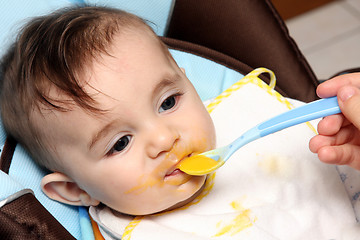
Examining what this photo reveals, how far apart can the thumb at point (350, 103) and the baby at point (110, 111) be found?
0.22 m

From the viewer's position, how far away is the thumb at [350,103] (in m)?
0.65

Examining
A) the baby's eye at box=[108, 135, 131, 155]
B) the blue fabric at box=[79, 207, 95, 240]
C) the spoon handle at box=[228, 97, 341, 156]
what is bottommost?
the blue fabric at box=[79, 207, 95, 240]

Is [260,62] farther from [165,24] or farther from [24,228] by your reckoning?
[24,228]

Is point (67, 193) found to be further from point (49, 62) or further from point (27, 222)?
point (49, 62)

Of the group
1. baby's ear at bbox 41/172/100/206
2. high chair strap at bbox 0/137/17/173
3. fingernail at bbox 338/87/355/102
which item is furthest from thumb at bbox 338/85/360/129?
high chair strap at bbox 0/137/17/173

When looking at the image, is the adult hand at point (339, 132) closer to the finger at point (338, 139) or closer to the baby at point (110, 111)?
the finger at point (338, 139)

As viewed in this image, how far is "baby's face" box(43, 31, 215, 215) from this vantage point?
0.70 meters

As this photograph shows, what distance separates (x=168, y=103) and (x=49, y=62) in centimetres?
20

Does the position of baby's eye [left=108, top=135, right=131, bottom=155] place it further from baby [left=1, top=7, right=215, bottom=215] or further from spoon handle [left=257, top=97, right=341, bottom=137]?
spoon handle [left=257, top=97, right=341, bottom=137]

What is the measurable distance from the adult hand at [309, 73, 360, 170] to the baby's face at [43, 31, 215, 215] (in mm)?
190

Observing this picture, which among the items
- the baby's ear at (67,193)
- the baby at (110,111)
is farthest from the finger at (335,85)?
the baby's ear at (67,193)

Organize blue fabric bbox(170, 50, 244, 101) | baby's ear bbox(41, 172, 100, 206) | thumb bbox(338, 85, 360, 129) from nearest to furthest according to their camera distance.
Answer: thumb bbox(338, 85, 360, 129)
baby's ear bbox(41, 172, 100, 206)
blue fabric bbox(170, 50, 244, 101)

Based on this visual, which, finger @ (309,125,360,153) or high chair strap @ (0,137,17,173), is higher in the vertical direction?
high chair strap @ (0,137,17,173)

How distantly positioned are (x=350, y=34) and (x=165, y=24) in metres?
1.27
